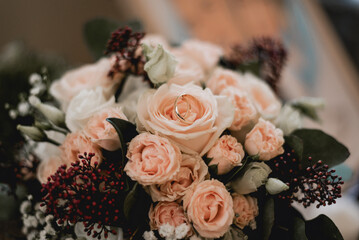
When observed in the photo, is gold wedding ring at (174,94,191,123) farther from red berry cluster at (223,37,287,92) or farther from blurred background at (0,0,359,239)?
blurred background at (0,0,359,239)

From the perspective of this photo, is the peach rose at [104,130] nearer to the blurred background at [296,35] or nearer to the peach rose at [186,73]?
the peach rose at [186,73]

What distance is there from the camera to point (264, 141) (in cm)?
Answer: 52

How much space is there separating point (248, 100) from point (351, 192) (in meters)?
0.99

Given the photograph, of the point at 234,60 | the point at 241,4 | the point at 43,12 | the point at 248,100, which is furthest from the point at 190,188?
the point at 43,12

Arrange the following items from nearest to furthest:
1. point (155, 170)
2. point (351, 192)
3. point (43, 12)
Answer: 1. point (155, 170)
2. point (351, 192)
3. point (43, 12)

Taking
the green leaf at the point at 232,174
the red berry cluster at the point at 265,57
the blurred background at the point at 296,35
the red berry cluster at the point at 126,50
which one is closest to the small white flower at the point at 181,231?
the green leaf at the point at 232,174

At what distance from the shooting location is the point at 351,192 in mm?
1316

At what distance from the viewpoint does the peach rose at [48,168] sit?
22.8 inches

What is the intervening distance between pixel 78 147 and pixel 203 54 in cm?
36

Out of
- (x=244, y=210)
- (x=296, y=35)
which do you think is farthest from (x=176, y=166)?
(x=296, y=35)

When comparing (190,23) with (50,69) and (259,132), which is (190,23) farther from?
(259,132)

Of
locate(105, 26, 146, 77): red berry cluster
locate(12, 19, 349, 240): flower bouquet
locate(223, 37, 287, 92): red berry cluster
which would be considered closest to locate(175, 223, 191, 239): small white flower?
locate(12, 19, 349, 240): flower bouquet

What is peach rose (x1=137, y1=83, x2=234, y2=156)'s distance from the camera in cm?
49

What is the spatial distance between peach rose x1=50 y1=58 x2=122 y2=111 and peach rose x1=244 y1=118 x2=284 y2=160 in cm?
29
